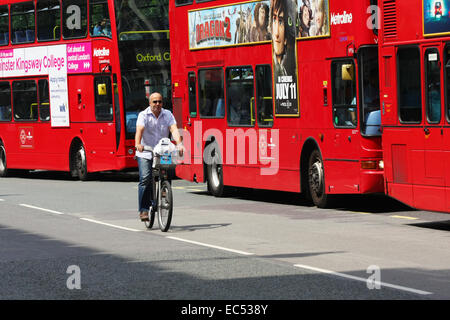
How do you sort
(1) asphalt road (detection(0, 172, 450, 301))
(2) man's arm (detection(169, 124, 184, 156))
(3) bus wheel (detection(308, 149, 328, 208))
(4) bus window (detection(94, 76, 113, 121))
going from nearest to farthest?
1. (1) asphalt road (detection(0, 172, 450, 301))
2. (2) man's arm (detection(169, 124, 184, 156))
3. (3) bus wheel (detection(308, 149, 328, 208))
4. (4) bus window (detection(94, 76, 113, 121))

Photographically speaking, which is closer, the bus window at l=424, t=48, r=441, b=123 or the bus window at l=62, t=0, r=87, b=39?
the bus window at l=424, t=48, r=441, b=123

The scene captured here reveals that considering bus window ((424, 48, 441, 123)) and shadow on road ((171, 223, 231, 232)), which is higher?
bus window ((424, 48, 441, 123))

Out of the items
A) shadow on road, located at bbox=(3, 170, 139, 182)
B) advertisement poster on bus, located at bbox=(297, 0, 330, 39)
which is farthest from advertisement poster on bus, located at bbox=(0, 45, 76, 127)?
advertisement poster on bus, located at bbox=(297, 0, 330, 39)

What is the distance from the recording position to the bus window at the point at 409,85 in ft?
47.7

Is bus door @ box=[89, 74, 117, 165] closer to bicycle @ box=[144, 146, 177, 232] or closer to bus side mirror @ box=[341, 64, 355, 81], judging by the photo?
bus side mirror @ box=[341, 64, 355, 81]

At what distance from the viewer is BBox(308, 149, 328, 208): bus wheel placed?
1769 cm

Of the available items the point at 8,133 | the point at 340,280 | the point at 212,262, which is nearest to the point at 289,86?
the point at 212,262

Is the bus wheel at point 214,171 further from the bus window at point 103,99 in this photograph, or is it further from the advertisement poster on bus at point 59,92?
the advertisement poster on bus at point 59,92

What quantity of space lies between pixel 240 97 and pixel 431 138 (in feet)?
20.9

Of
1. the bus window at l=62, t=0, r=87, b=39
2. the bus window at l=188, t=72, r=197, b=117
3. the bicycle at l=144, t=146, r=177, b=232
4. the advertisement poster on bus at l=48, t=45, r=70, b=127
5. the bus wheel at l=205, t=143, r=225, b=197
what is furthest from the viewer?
the advertisement poster on bus at l=48, t=45, r=70, b=127

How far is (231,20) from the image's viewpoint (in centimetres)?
2019

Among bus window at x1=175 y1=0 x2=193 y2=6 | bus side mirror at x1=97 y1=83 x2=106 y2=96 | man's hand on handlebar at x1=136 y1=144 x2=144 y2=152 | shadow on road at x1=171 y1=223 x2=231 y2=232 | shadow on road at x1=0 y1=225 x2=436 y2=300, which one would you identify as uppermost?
bus window at x1=175 y1=0 x2=193 y2=6

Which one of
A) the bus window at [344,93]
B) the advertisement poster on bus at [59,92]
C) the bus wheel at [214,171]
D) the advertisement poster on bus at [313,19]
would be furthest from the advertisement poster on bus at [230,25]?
the advertisement poster on bus at [59,92]

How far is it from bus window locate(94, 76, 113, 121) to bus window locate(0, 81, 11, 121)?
14.3ft
